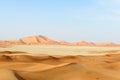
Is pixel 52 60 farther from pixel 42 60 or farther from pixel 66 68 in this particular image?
pixel 66 68

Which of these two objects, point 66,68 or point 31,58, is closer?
point 66,68

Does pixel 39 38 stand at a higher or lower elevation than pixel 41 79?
higher

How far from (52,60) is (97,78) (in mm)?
8551

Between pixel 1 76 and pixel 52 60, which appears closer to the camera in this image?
pixel 1 76

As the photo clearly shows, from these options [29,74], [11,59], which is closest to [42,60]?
[11,59]

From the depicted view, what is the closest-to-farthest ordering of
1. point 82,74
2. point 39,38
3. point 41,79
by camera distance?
1. point 41,79
2. point 82,74
3. point 39,38

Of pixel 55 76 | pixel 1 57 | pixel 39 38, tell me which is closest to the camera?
pixel 55 76

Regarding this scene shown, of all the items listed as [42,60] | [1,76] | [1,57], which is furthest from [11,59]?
[1,76]

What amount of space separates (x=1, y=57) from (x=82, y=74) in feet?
28.3

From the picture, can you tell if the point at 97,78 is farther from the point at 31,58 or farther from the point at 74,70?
the point at 31,58

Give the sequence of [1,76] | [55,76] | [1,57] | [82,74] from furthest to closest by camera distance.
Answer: [1,57], [82,74], [55,76], [1,76]

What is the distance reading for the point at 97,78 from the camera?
28.5 ft

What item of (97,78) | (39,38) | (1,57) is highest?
(39,38)

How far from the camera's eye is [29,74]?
25.9 ft
